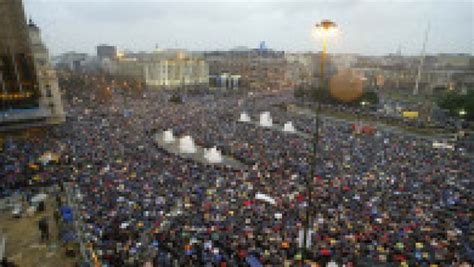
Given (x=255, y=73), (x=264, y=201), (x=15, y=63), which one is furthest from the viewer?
(x=255, y=73)

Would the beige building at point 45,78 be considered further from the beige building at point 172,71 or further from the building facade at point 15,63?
the beige building at point 172,71

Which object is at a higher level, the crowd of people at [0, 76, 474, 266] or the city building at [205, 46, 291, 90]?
the city building at [205, 46, 291, 90]

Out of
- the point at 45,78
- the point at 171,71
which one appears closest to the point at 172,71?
the point at 171,71

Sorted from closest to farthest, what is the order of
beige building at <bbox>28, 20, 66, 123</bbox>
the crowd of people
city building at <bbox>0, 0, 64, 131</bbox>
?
the crowd of people
city building at <bbox>0, 0, 64, 131</bbox>
beige building at <bbox>28, 20, 66, 123</bbox>

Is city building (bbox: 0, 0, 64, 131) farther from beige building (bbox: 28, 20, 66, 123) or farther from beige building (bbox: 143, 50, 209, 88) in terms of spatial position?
beige building (bbox: 143, 50, 209, 88)

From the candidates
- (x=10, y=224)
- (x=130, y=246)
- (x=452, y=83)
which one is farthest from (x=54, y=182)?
(x=452, y=83)

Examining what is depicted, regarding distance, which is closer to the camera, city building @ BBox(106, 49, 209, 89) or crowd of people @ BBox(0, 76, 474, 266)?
crowd of people @ BBox(0, 76, 474, 266)

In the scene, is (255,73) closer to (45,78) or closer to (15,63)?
(45,78)

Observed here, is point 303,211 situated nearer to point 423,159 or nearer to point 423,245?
Result: point 423,245

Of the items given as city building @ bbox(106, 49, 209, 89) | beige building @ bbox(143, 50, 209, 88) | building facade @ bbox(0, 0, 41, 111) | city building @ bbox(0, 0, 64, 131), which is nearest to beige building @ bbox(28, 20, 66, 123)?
city building @ bbox(0, 0, 64, 131)
